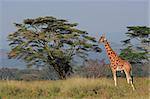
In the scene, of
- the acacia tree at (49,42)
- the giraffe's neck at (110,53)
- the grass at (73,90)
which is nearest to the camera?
the grass at (73,90)

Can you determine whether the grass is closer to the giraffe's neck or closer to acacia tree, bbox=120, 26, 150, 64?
the giraffe's neck

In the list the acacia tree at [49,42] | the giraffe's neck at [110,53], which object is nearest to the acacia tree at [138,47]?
the acacia tree at [49,42]

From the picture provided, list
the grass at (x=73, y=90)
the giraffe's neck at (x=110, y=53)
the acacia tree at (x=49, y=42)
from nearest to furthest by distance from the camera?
A: the grass at (x=73, y=90) < the giraffe's neck at (x=110, y=53) < the acacia tree at (x=49, y=42)

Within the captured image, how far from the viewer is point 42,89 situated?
32.6 ft

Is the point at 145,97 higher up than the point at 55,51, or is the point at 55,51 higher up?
the point at 145,97

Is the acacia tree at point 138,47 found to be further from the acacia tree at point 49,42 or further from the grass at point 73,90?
the grass at point 73,90

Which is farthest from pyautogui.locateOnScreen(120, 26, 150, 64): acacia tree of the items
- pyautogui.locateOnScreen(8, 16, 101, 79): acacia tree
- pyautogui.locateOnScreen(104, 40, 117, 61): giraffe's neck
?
pyautogui.locateOnScreen(104, 40, 117, 61): giraffe's neck

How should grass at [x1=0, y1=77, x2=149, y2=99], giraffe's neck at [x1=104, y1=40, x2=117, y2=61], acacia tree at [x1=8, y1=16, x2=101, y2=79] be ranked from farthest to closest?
acacia tree at [x1=8, y1=16, x2=101, y2=79] < giraffe's neck at [x1=104, y1=40, x2=117, y2=61] < grass at [x1=0, y1=77, x2=149, y2=99]

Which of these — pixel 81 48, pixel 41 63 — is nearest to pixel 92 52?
pixel 81 48

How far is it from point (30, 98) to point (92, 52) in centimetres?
1738

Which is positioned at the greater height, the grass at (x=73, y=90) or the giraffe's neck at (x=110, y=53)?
the giraffe's neck at (x=110, y=53)

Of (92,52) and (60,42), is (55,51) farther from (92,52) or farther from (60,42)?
(92,52)

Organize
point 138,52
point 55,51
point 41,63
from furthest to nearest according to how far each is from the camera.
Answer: point 138,52
point 41,63
point 55,51

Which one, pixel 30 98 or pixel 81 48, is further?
pixel 81 48
